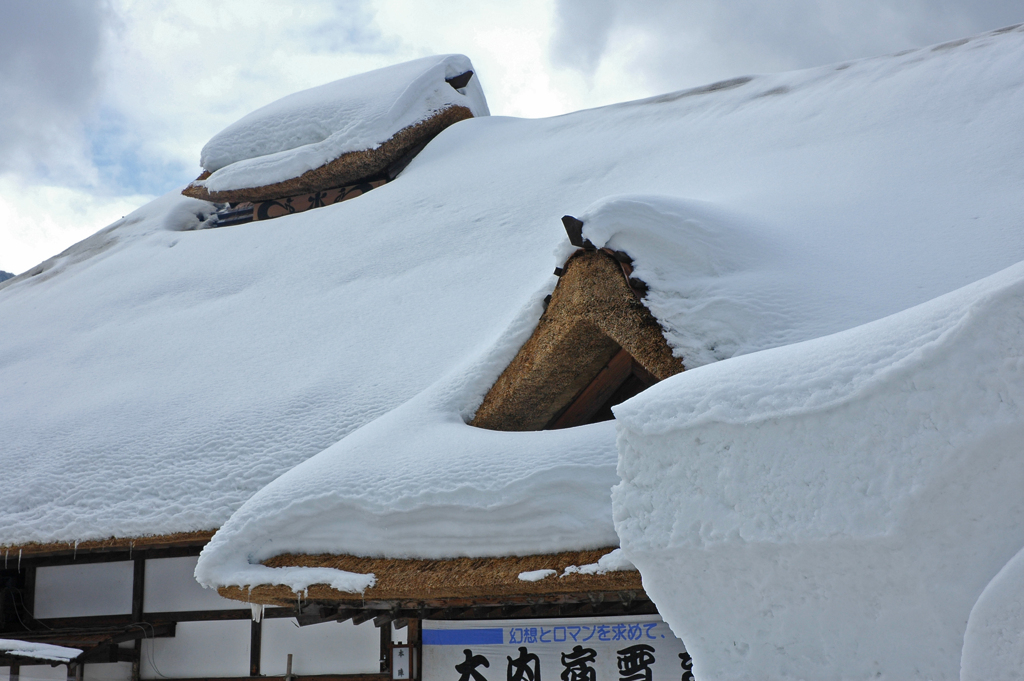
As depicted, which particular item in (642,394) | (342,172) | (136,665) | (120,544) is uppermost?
(342,172)

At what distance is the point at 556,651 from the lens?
3535mm

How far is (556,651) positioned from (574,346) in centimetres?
190

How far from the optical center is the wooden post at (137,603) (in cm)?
422

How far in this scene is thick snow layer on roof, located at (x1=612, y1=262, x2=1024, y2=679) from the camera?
1.09m

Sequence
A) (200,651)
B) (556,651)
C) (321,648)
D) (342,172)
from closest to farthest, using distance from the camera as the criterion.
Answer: (556,651) → (321,648) → (200,651) → (342,172)

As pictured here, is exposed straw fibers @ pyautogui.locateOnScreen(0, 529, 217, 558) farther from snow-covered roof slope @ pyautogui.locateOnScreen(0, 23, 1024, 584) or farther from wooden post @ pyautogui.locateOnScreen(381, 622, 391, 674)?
wooden post @ pyautogui.locateOnScreen(381, 622, 391, 674)

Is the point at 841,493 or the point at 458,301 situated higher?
the point at 458,301

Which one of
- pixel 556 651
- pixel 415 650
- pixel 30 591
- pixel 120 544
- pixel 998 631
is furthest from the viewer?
pixel 30 591

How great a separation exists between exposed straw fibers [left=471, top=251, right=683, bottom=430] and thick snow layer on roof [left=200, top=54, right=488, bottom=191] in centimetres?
463

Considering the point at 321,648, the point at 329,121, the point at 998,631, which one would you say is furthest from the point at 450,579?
the point at 329,121

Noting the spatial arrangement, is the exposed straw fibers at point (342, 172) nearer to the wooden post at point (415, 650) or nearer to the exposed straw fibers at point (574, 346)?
the wooden post at point (415, 650)

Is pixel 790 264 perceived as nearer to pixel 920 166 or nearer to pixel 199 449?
pixel 920 166

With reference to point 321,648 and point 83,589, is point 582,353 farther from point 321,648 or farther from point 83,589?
point 83,589

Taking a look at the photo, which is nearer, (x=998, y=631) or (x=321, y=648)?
(x=998, y=631)
